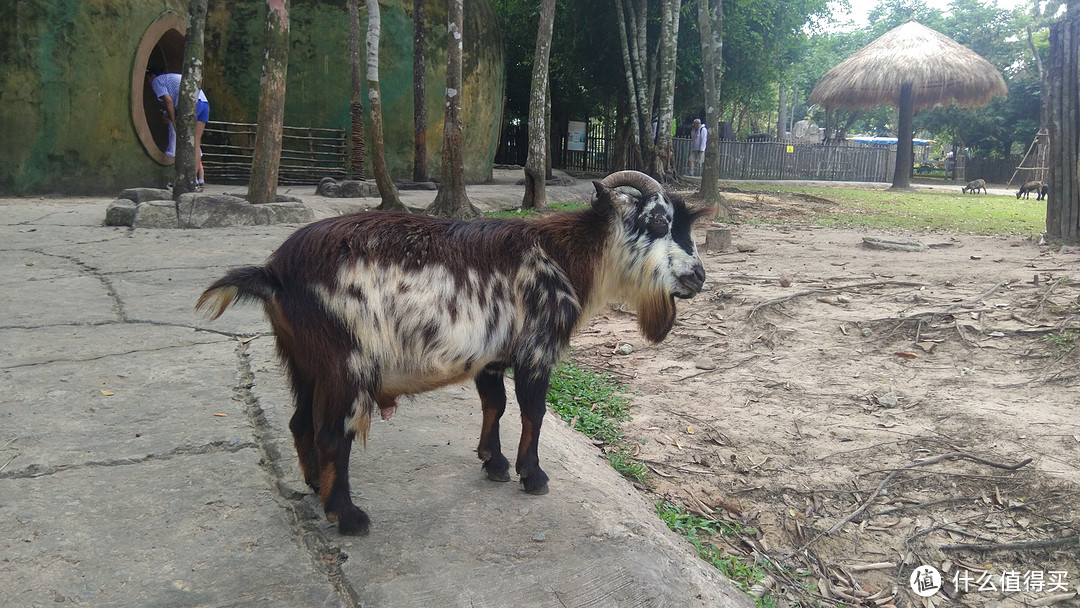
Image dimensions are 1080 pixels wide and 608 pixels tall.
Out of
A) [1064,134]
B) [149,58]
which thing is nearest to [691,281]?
[1064,134]

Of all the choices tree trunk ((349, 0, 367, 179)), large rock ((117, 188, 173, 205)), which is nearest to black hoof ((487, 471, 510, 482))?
large rock ((117, 188, 173, 205))

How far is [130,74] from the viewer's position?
11.0 meters

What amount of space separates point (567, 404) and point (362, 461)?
5.61 ft

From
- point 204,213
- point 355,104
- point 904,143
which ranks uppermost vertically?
point 904,143

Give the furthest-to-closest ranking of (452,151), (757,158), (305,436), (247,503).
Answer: (757,158), (452,151), (305,436), (247,503)

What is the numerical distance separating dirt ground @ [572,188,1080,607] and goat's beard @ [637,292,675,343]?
92cm

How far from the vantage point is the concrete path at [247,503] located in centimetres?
233

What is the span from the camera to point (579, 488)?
10.6 ft

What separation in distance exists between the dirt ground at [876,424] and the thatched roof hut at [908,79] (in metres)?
19.5

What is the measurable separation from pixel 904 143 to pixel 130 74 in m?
22.6

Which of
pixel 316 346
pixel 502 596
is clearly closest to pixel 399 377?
pixel 316 346

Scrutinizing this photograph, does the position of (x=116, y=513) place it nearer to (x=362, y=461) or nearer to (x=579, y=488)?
(x=362, y=461)

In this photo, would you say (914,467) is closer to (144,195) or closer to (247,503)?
(247,503)

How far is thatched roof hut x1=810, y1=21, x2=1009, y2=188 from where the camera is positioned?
79.2ft
